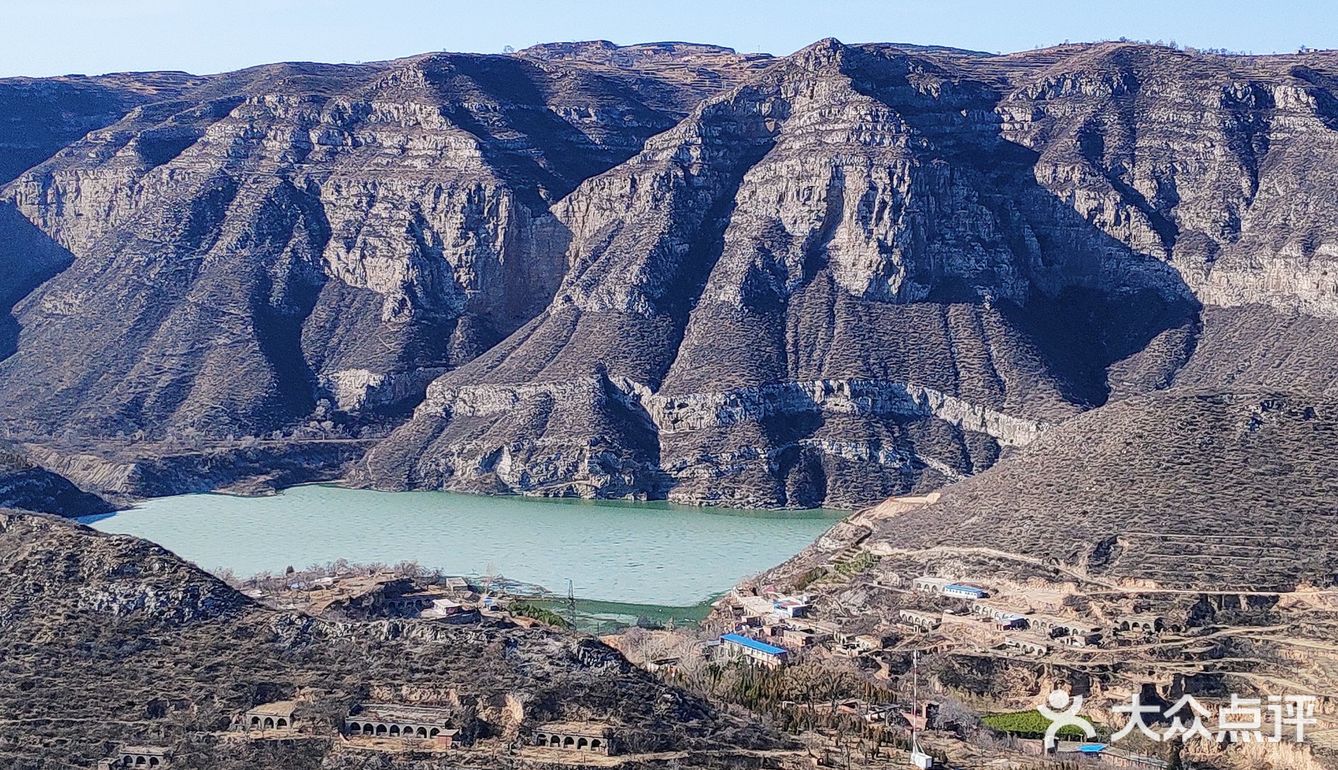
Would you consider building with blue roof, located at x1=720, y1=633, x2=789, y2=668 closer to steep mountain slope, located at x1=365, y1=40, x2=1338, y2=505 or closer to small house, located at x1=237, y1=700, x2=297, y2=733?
small house, located at x1=237, y1=700, x2=297, y2=733

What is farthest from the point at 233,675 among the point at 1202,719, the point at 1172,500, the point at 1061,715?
the point at 1172,500

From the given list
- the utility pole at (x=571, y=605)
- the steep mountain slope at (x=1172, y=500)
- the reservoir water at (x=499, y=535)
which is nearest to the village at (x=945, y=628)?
the steep mountain slope at (x=1172, y=500)

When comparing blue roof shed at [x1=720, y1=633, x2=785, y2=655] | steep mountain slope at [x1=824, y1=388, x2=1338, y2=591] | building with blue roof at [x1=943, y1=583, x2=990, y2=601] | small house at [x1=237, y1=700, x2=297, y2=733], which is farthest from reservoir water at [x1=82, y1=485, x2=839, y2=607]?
small house at [x1=237, y1=700, x2=297, y2=733]

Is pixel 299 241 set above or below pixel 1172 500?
above

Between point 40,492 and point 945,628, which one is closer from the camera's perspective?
point 945,628

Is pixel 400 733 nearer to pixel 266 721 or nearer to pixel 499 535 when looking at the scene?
pixel 266 721
